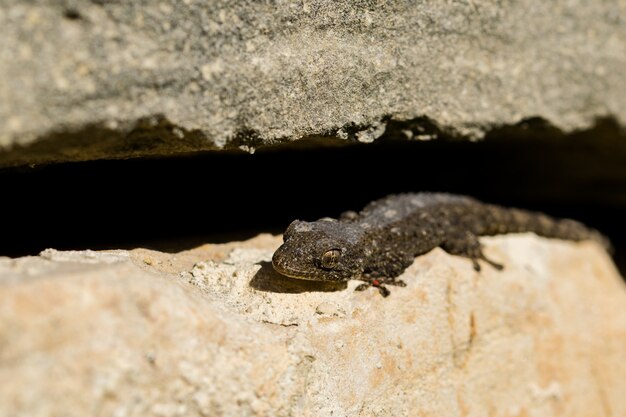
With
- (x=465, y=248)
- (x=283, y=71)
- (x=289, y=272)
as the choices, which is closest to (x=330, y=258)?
(x=289, y=272)

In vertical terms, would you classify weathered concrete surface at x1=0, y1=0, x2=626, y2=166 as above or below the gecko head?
above

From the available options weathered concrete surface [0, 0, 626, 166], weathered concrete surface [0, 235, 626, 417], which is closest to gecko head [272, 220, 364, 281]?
weathered concrete surface [0, 235, 626, 417]

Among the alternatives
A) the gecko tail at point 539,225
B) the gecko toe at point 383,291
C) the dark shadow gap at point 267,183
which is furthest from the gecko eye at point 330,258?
the gecko tail at point 539,225

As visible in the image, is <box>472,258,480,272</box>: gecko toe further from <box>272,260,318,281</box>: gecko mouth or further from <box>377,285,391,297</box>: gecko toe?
<box>272,260,318,281</box>: gecko mouth

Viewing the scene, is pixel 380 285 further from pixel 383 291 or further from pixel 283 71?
pixel 283 71

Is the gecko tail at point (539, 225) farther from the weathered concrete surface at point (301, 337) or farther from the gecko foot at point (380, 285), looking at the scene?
the gecko foot at point (380, 285)

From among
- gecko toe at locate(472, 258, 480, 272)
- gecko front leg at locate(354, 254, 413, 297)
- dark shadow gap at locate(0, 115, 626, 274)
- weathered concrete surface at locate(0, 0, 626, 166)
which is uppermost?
weathered concrete surface at locate(0, 0, 626, 166)

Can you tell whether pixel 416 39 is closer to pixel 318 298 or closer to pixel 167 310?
pixel 318 298

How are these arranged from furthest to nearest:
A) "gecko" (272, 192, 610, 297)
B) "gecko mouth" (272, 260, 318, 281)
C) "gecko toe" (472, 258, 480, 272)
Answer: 1. "gecko toe" (472, 258, 480, 272)
2. "gecko" (272, 192, 610, 297)
3. "gecko mouth" (272, 260, 318, 281)
